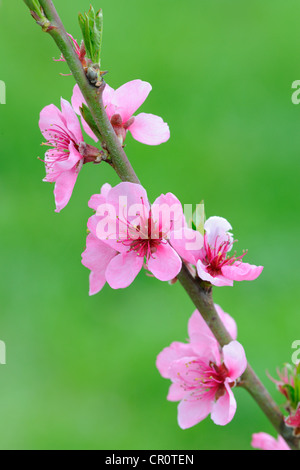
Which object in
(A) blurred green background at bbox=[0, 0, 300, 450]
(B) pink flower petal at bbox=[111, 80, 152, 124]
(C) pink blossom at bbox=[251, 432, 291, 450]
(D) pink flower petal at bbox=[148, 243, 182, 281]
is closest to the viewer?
(D) pink flower petal at bbox=[148, 243, 182, 281]

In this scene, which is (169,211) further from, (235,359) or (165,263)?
(235,359)

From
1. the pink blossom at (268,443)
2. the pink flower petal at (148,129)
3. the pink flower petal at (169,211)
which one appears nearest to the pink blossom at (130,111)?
the pink flower petal at (148,129)

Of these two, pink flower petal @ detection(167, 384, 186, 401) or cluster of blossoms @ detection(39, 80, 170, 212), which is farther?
pink flower petal @ detection(167, 384, 186, 401)

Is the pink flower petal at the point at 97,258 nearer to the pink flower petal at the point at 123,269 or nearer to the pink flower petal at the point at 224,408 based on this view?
the pink flower petal at the point at 123,269

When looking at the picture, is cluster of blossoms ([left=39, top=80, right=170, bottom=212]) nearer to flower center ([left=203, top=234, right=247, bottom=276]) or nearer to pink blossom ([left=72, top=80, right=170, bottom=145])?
pink blossom ([left=72, top=80, right=170, bottom=145])

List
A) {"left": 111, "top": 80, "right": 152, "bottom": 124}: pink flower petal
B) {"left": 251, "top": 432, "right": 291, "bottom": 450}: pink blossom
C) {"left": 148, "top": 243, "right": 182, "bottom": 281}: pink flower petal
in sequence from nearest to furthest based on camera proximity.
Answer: {"left": 148, "top": 243, "right": 182, "bottom": 281}: pink flower petal, {"left": 111, "top": 80, "right": 152, "bottom": 124}: pink flower petal, {"left": 251, "top": 432, "right": 291, "bottom": 450}: pink blossom

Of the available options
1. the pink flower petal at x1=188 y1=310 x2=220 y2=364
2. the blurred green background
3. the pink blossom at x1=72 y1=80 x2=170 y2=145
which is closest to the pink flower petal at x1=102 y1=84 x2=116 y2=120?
the pink blossom at x1=72 y1=80 x2=170 y2=145

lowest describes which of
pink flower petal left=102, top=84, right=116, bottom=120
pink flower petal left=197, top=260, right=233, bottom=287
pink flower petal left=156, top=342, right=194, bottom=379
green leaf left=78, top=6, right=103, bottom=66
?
pink flower petal left=156, top=342, right=194, bottom=379

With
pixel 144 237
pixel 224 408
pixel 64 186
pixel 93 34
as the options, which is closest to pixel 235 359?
pixel 224 408
